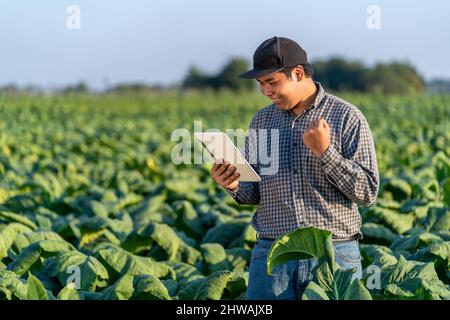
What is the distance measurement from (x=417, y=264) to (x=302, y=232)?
3.35 ft

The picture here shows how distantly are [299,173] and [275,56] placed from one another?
0.52 m

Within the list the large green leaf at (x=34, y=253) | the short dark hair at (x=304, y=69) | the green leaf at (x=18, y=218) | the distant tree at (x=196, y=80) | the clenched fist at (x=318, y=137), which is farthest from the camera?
the distant tree at (x=196, y=80)

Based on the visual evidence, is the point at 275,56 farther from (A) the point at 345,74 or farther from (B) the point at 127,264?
(A) the point at 345,74

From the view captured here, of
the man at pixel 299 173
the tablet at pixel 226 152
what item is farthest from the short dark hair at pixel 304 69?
the tablet at pixel 226 152

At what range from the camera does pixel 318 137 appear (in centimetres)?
383

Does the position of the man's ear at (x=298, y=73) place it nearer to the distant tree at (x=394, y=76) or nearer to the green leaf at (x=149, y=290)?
the green leaf at (x=149, y=290)

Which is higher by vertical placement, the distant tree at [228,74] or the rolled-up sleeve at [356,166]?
the rolled-up sleeve at [356,166]

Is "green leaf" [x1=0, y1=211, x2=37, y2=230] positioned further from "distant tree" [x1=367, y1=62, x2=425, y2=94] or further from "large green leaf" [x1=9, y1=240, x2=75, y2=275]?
"distant tree" [x1=367, y1=62, x2=425, y2=94]

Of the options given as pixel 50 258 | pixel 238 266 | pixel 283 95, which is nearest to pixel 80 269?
pixel 50 258

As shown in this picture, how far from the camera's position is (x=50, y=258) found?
17.5 feet

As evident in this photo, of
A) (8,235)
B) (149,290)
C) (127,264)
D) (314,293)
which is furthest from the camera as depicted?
(8,235)

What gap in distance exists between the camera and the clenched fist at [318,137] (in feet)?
12.5

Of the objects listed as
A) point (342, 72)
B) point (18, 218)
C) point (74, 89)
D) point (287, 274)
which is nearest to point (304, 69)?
point (287, 274)
